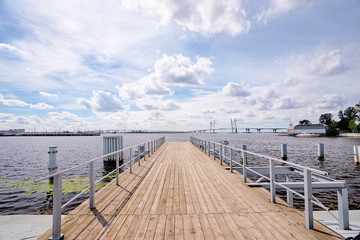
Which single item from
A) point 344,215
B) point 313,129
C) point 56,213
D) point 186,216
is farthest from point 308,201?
point 313,129

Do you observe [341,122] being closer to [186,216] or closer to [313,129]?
[313,129]

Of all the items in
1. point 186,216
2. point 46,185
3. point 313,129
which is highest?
point 313,129

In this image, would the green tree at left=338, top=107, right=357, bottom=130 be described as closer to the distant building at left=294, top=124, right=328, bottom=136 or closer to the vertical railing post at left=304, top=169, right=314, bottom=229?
the distant building at left=294, top=124, right=328, bottom=136

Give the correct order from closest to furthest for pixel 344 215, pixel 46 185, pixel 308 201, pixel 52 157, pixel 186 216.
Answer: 1. pixel 308 201
2. pixel 186 216
3. pixel 344 215
4. pixel 46 185
5. pixel 52 157

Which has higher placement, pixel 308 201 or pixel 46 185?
pixel 308 201

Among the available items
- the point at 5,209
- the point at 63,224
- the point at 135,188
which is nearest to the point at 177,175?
the point at 135,188

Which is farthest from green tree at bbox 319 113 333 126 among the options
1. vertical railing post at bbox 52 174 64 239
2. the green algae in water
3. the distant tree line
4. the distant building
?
vertical railing post at bbox 52 174 64 239

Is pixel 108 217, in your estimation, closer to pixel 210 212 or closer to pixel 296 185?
pixel 210 212

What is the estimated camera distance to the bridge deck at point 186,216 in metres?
3.12

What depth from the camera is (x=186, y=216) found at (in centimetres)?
376

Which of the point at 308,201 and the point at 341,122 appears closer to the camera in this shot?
the point at 308,201

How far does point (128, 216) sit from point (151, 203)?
0.77 m

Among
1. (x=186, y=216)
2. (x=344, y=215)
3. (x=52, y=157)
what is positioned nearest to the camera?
(x=186, y=216)

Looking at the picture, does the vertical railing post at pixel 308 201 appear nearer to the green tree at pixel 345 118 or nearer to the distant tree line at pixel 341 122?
the distant tree line at pixel 341 122
